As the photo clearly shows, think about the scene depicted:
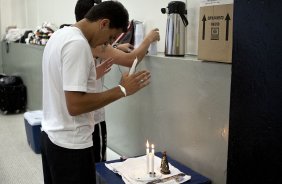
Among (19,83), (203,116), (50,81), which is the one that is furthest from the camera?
(19,83)

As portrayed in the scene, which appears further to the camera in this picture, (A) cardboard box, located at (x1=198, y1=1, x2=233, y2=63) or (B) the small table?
(B) the small table

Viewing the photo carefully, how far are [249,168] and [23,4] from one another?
534 cm

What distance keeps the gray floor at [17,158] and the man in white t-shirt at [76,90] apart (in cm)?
110

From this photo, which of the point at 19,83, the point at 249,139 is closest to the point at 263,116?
the point at 249,139

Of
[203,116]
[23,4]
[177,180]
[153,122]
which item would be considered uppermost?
[23,4]

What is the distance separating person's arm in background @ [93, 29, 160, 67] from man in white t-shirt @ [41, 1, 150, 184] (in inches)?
16.1

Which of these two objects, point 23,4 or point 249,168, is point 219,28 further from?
point 23,4

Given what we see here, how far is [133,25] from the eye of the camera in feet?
7.45

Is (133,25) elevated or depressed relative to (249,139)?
elevated

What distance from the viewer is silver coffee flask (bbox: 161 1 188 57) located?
6.15 feet

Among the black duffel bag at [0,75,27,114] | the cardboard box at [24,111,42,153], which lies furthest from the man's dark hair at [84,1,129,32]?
the black duffel bag at [0,75,27,114]

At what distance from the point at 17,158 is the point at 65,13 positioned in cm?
174

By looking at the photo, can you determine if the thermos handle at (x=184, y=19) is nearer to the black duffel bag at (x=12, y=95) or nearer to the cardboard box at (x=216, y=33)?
the cardboard box at (x=216, y=33)

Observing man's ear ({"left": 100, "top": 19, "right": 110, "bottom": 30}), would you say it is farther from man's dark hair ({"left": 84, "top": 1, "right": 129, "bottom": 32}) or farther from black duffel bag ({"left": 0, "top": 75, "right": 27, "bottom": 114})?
black duffel bag ({"left": 0, "top": 75, "right": 27, "bottom": 114})
